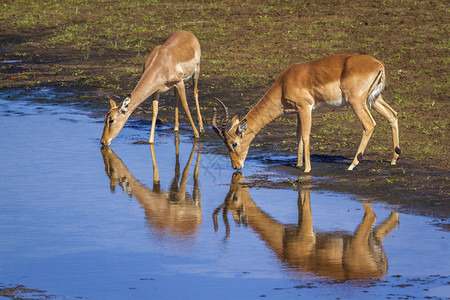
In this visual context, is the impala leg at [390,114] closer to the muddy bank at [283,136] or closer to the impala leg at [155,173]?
the muddy bank at [283,136]

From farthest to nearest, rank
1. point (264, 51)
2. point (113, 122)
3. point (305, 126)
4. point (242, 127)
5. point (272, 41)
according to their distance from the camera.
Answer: point (272, 41), point (264, 51), point (113, 122), point (242, 127), point (305, 126)

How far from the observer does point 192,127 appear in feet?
48.5

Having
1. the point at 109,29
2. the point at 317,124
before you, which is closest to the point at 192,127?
the point at 317,124

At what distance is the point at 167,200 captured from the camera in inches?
416

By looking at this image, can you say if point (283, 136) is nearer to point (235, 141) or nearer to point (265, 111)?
point (265, 111)

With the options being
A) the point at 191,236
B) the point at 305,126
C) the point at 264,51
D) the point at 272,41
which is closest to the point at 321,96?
the point at 305,126

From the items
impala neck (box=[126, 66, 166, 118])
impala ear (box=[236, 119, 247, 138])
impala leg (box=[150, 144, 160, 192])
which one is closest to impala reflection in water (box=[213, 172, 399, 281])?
impala leg (box=[150, 144, 160, 192])

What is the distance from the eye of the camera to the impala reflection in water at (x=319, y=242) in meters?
7.77

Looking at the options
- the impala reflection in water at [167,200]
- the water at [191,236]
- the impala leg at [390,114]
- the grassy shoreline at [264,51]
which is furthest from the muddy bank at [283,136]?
the impala reflection in water at [167,200]

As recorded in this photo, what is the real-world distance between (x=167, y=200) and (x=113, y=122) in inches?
151

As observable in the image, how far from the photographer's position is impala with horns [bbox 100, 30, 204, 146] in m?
14.1

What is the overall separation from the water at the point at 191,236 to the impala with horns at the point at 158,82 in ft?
3.18

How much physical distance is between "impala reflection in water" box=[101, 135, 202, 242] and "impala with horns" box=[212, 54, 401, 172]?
3.09 ft

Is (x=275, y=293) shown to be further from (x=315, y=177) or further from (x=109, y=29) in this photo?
(x=109, y=29)
